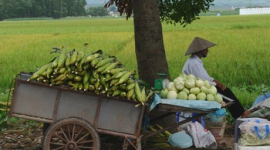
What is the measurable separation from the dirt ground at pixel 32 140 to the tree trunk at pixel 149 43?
33.5 inches

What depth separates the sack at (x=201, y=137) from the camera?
6.48 meters

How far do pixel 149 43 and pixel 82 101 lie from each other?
6.27 feet

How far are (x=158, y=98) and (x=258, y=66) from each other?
7310 millimetres

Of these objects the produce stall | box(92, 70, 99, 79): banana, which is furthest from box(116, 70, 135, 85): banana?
box(92, 70, 99, 79): banana

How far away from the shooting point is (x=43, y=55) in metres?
16.6

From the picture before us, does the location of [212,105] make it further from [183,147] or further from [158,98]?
[183,147]

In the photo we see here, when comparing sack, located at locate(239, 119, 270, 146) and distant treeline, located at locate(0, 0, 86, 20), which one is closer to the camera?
sack, located at locate(239, 119, 270, 146)

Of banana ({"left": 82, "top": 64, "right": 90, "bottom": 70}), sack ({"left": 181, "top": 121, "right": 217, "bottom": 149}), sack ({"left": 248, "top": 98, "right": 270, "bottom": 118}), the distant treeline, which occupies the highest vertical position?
banana ({"left": 82, "top": 64, "right": 90, "bottom": 70})

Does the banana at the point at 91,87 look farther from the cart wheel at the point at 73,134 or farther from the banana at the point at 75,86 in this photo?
the cart wheel at the point at 73,134

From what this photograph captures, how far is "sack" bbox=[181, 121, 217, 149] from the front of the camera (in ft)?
21.3

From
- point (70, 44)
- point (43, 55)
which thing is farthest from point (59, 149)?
point (70, 44)

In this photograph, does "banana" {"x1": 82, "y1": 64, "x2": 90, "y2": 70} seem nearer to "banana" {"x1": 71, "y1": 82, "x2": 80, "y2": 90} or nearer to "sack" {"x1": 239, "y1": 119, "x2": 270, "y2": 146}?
"banana" {"x1": 71, "y1": 82, "x2": 80, "y2": 90}

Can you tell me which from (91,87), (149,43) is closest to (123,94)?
(91,87)

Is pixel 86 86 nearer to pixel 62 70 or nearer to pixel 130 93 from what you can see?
pixel 62 70
